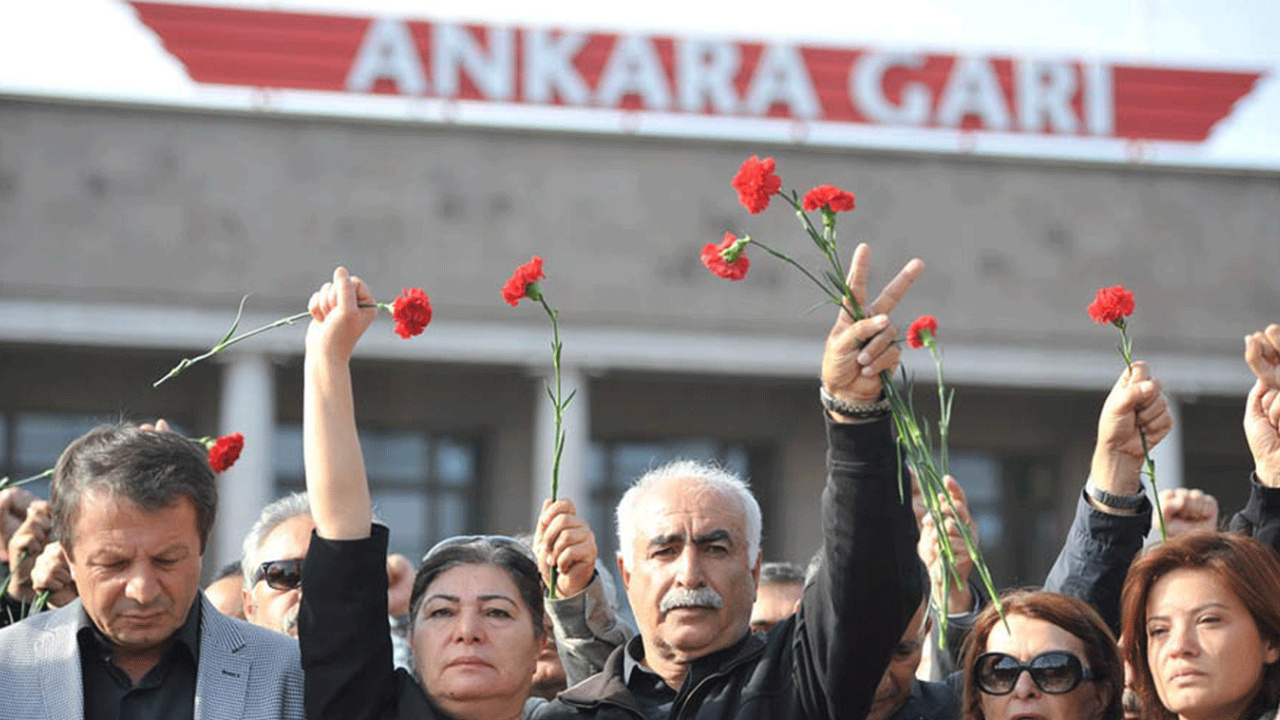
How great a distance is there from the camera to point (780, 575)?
244 inches

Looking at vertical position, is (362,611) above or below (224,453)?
below

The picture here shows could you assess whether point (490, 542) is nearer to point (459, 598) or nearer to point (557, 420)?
point (459, 598)

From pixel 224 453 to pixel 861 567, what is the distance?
171 centimetres

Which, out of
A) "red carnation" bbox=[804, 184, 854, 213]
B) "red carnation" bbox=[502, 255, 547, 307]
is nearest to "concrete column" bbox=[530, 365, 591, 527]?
"red carnation" bbox=[502, 255, 547, 307]

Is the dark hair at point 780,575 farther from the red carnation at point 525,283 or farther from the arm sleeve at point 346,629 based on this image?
the arm sleeve at point 346,629

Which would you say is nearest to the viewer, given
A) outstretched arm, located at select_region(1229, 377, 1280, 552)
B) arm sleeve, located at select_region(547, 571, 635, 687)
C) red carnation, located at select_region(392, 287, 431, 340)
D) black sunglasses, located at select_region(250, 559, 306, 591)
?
red carnation, located at select_region(392, 287, 431, 340)

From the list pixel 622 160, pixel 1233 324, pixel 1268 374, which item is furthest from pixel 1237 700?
pixel 1233 324

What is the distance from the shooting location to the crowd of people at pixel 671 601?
428cm

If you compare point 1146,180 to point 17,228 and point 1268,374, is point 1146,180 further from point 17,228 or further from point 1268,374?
point 1268,374

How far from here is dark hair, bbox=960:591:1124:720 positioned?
4.57 metres

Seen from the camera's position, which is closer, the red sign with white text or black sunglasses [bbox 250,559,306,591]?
black sunglasses [bbox 250,559,306,591]

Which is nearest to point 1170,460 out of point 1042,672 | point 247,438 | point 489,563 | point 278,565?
point 247,438

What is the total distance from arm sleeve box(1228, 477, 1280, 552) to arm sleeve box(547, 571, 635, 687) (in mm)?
1642

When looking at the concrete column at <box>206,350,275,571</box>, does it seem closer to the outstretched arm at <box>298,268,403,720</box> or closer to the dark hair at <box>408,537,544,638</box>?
the dark hair at <box>408,537,544,638</box>
